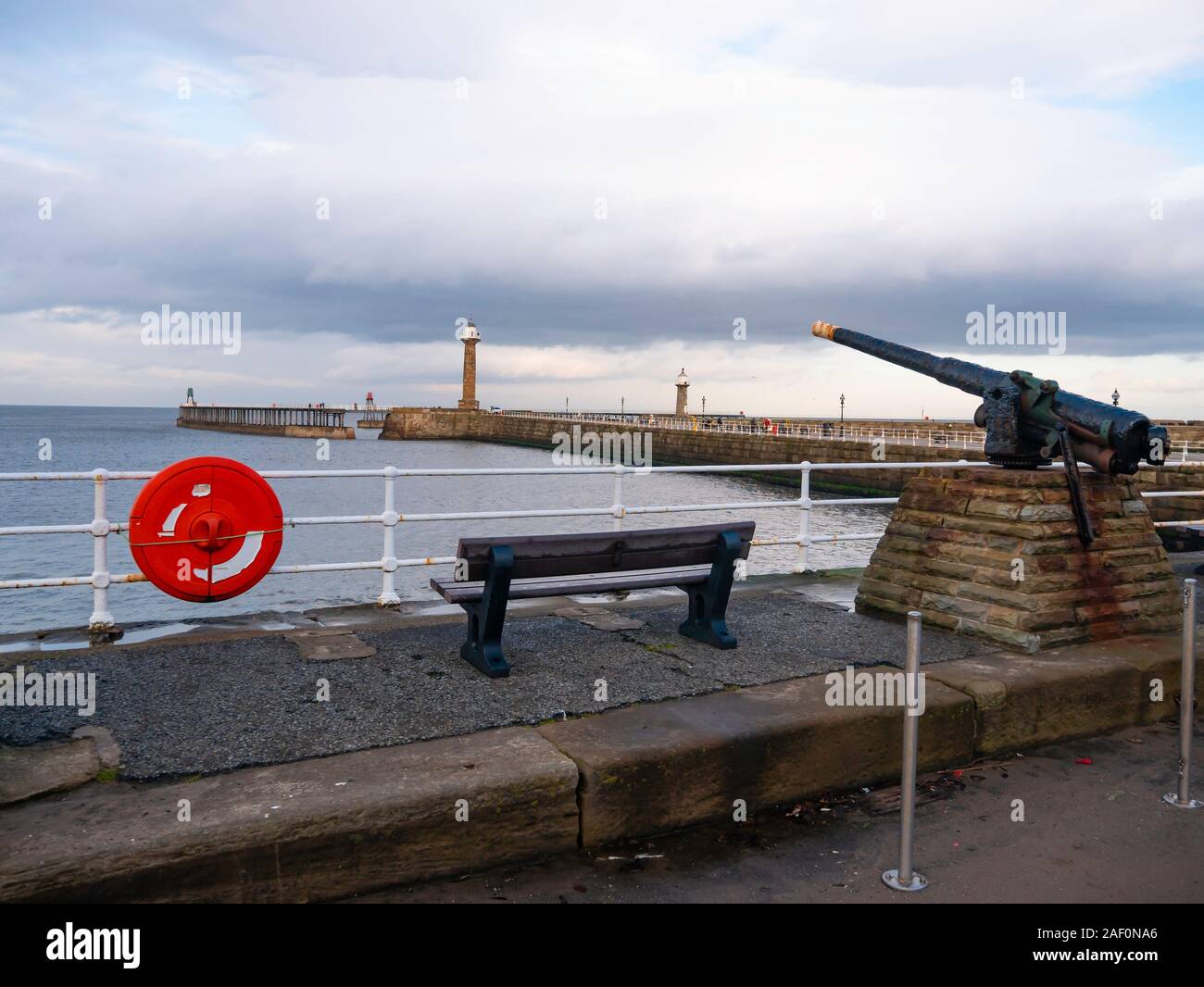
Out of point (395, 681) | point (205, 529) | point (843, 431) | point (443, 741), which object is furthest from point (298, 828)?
point (843, 431)

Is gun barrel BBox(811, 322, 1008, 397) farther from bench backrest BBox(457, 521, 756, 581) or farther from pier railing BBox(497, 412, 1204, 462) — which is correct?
pier railing BBox(497, 412, 1204, 462)

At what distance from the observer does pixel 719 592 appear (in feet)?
18.1

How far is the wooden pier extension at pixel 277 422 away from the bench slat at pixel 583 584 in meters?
110

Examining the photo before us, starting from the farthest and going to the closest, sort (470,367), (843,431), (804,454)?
(470,367) → (843,431) → (804,454)

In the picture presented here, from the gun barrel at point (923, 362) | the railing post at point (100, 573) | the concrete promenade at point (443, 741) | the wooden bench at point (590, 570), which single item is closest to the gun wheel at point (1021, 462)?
the gun barrel at point (923, 362)

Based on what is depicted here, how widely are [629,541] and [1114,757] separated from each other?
2.65m

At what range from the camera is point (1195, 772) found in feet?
14.8

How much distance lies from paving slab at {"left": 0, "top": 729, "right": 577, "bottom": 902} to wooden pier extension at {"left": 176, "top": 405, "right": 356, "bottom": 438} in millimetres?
111543

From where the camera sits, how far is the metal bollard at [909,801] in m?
3.33

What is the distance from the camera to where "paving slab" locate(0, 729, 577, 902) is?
9.29 ft

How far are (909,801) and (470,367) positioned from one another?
92027 mm

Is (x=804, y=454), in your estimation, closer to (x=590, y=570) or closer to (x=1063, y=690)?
(x=1063, y=690)

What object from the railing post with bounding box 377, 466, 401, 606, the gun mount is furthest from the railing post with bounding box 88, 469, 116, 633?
the gun mount
